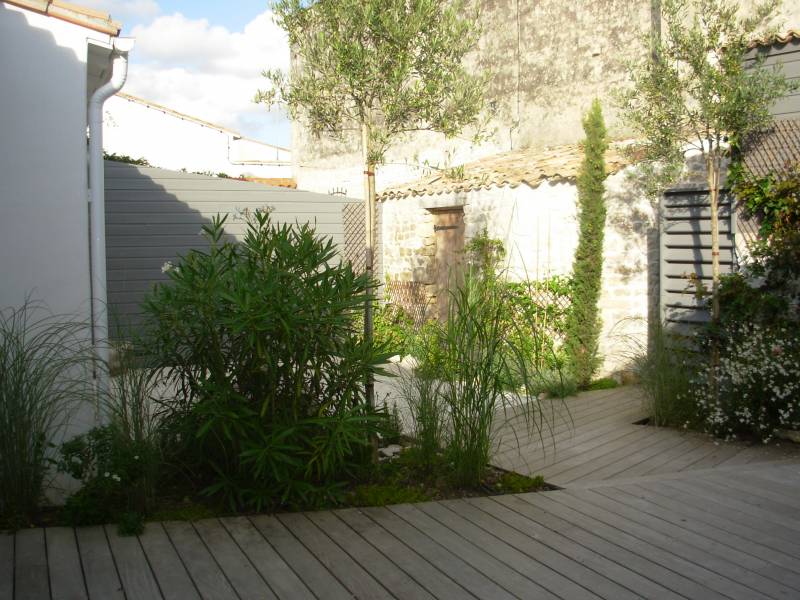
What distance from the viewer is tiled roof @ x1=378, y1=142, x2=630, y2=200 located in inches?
370

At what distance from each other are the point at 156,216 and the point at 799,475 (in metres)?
8.54

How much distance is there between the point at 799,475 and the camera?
16.3ft

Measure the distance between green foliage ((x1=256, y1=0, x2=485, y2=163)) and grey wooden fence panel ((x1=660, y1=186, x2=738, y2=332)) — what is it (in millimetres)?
3542

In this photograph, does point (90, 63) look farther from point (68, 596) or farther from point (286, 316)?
point (68, 596)

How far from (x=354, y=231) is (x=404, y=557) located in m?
9.29

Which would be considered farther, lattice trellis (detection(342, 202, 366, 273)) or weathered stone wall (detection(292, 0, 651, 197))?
lattice trellis (detection(342, 202, 366, 273))

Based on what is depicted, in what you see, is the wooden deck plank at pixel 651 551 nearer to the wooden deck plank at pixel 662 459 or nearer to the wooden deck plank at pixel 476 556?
the wooden deck plank at pixel 476 556

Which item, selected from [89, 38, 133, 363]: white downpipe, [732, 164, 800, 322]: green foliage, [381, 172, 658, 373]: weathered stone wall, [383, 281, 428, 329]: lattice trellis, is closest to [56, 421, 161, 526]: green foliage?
[89, 38, 133, 363]: white downpipe

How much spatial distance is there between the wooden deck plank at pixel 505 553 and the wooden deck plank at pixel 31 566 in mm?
1919

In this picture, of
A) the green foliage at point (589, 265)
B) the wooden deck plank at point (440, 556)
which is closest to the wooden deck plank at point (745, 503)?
the wooden deck plank at point (440, 556)

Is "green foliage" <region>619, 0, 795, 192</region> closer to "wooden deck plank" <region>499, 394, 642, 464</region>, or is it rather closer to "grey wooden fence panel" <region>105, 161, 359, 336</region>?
"wooden deck plank" <region>499, 394, 642, 464</region>

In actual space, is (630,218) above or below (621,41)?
below

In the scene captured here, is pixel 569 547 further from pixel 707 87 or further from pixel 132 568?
pixel 707 87

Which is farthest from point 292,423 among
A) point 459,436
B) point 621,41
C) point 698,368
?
point 621,41
